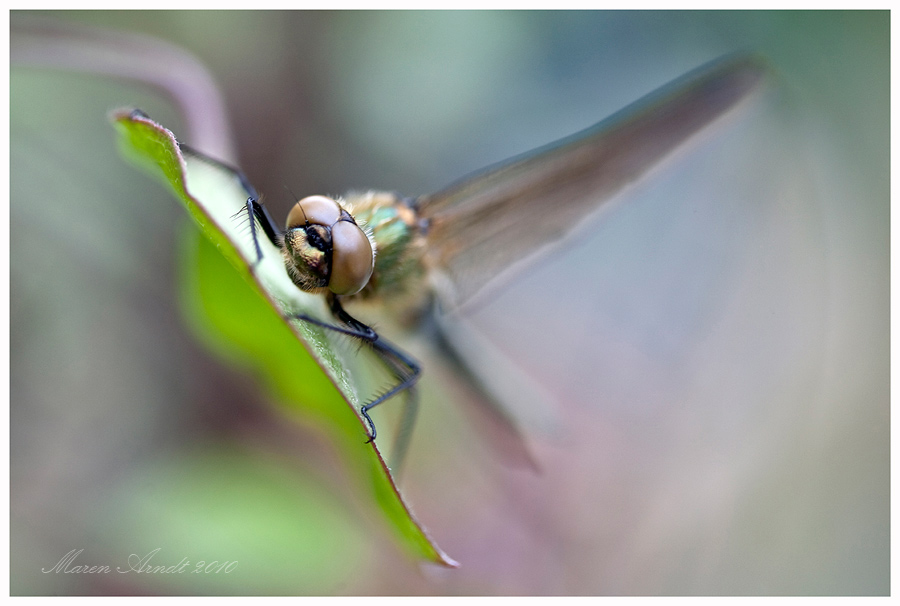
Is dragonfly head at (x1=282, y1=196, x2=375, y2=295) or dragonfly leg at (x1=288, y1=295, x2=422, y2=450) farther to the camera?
dragonfly leg at (x1=288, y1=295, x2=422, y2=450)

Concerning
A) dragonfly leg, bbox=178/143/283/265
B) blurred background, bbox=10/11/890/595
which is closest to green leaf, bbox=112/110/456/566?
dragonfly leg, bbox=178/143/283/265

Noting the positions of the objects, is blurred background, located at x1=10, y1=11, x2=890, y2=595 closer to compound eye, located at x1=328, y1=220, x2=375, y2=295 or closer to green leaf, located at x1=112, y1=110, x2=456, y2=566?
green leaf, located at x1=112, y1=110, x2=456, y2=566

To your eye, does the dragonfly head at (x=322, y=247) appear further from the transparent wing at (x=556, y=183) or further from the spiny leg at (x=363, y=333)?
the transparent wing at (x=556, y=183)

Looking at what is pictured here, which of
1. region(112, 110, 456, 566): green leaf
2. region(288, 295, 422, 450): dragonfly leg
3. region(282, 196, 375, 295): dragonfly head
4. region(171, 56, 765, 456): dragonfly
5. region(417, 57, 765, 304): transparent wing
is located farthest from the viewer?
region(417, 57, 765, 304): transparent wing

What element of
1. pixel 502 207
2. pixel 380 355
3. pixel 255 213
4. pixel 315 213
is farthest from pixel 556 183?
pixel 255 213

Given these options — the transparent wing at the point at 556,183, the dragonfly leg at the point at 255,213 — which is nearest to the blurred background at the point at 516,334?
the transparent wing at the point at 556,183

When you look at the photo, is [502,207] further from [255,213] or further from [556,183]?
[255,213]
